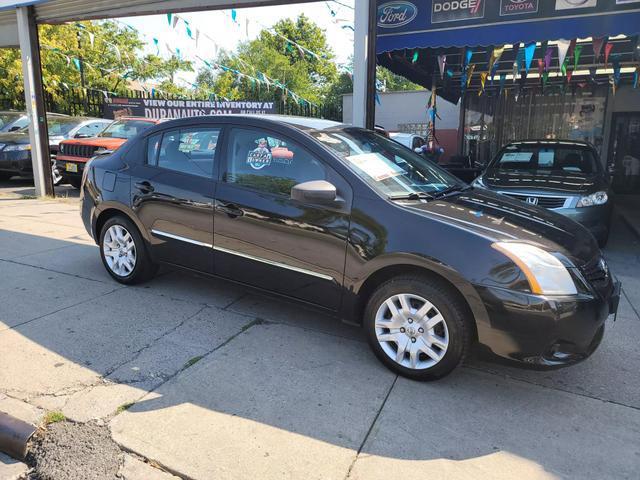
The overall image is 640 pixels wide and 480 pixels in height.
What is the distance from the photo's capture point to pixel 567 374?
3428 millimetres

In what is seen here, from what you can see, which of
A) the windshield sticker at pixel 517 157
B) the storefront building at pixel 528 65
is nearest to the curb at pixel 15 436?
the storefront building at pixel 528 65

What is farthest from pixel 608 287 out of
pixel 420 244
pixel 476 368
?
pixel 420 244

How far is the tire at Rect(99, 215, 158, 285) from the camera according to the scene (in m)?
4.67

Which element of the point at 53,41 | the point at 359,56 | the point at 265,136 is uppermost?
the point at 53,41

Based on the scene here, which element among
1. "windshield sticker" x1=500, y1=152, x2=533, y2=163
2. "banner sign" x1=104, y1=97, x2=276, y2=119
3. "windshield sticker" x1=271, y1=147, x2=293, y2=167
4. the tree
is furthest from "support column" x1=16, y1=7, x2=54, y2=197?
"windshield sticker" x1=500, y1=152, x2=533, y2=163

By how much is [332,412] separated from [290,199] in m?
1.54

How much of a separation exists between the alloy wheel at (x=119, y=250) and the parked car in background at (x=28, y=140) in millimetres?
7712

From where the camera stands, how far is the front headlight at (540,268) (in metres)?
2.87

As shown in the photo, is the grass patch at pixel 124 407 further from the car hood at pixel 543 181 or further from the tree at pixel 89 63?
the tree at pixel 89 63

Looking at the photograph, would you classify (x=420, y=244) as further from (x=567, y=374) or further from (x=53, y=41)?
(x=53, y=41)

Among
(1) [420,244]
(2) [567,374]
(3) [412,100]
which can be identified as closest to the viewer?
(1) [420,244]

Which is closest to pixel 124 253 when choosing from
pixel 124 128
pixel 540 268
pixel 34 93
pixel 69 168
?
pixel 540 268

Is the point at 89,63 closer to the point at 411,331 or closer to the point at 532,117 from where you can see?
the point at 532,117

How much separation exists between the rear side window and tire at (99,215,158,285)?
0.71 meters
